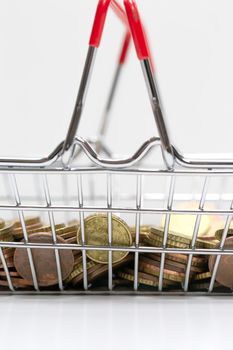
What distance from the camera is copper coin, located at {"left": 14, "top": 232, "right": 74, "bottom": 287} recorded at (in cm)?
46

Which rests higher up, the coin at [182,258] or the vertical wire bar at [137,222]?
the vertical wire bar at [137,222]

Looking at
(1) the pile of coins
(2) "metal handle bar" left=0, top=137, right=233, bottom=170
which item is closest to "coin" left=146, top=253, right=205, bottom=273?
(1) the pile of coins

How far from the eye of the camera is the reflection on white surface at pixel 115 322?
16.4 inches

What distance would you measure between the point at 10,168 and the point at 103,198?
0.23m

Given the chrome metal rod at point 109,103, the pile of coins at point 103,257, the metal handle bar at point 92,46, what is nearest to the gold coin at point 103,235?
the pile of coins at point 103,257

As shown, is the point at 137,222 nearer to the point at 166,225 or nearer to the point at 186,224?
the point at 166,225

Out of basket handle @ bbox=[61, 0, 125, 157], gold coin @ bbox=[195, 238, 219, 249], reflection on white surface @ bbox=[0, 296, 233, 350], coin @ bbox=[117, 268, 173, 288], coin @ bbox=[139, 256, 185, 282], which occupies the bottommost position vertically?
reflection on white surface @ bbox=[0, 296, 233, 350]

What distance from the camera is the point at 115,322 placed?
443 mm

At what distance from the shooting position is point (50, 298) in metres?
0.48

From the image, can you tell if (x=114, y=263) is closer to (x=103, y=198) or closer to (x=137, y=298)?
(x=137, y=298)

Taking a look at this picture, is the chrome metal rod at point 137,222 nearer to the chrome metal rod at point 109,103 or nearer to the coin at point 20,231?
the coin at point 20,231

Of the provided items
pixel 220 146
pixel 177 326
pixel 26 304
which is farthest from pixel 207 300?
pixel 220 146

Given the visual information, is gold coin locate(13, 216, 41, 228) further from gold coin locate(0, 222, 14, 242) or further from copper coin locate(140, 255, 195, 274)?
copper coin locate(140, 255, 195, 274)

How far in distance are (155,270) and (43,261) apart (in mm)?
101
